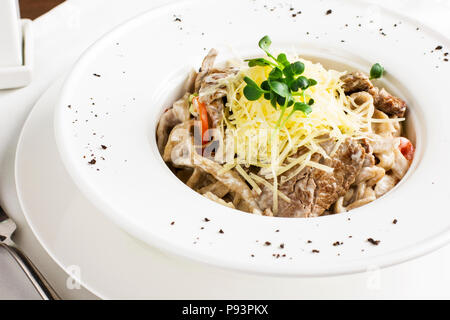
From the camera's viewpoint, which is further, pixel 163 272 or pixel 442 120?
pixel 442 120

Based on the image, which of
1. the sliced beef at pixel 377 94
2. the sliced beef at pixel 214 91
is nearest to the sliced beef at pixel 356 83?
the sliced beef at pixel 377 94

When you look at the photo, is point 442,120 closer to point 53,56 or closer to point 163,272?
point 163,272

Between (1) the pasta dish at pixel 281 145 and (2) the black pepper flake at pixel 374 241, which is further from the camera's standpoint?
(1) the pasta dish at pixel 281 145

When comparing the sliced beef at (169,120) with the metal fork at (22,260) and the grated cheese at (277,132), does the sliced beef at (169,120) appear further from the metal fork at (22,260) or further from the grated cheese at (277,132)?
the metal fork at (22,260)

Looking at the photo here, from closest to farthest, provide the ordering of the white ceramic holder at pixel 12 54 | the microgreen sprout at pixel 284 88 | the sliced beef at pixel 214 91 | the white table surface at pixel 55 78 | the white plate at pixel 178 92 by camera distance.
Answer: the white plate at pixel 178 92 → the white table surface at pixel 55 78 → the microgreen sprout at pixel 284 88 → the sliced beef at pixel 214 91 → the white ceramic holder at pixel 12 54

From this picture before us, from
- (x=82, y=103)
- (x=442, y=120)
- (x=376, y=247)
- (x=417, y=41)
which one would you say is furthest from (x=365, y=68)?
(x=82, y=103)

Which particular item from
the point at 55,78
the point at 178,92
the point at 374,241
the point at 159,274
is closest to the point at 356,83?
the point at 178,92
